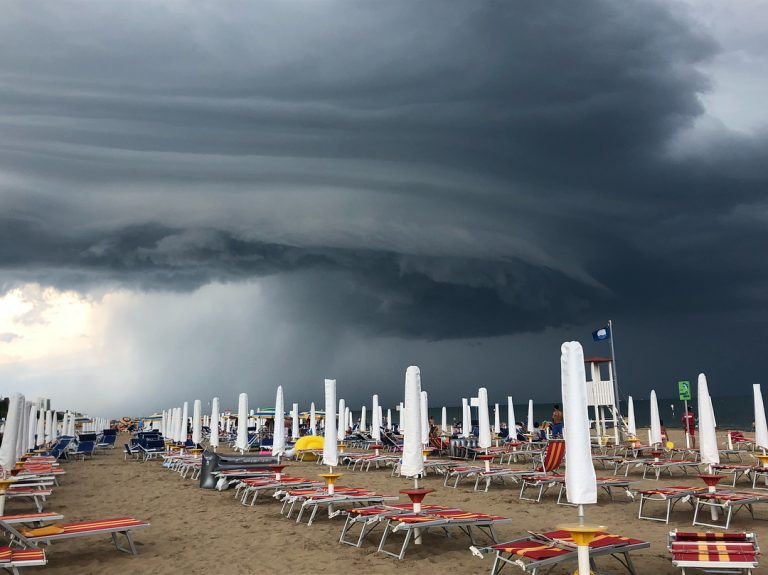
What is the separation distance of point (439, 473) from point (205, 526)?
28.7 ft

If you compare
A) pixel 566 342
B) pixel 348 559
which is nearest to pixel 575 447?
pixel 566 342

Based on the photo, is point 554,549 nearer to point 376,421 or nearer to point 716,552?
point 716,552

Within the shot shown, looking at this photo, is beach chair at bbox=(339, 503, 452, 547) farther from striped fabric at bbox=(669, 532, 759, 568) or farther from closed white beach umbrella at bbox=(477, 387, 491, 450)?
closed white beach umbrella at bbox=(477, 387, 491, 450)

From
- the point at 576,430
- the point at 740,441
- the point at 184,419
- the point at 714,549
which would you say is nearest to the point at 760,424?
the point at 740,441

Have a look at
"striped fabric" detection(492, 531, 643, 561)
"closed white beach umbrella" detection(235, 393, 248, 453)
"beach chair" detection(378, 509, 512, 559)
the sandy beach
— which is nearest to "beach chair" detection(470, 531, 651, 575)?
"striped fabric" detection(492, 531, 643, 561)

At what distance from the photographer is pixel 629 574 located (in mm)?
6203

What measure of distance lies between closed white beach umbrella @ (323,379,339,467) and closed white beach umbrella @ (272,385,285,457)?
2648 mm

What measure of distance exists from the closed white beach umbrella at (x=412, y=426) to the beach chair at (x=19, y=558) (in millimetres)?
4765

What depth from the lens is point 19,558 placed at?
5848 mm

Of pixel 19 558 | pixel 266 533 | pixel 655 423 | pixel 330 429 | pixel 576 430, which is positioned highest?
pixel 576 430

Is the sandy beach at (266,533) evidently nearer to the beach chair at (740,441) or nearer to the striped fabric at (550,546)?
the striped fabric at (550,546)

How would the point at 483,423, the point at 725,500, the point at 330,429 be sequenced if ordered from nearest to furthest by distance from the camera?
the point at 725,500
the point at 330,429
the point at 483,423

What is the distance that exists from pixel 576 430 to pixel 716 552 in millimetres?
1611

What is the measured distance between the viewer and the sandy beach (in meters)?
6.80
